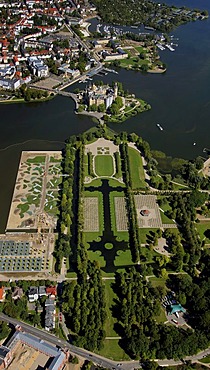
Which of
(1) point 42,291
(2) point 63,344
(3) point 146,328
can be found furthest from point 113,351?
(1) point 42,291

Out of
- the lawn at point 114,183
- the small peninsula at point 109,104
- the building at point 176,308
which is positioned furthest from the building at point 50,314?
the small peninsula at point 109,104

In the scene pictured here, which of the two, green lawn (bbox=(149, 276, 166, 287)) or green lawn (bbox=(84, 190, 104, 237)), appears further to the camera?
green lawn (bbox=(84, 190, 104, 237))

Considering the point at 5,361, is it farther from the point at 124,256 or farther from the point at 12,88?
the point at 12,88

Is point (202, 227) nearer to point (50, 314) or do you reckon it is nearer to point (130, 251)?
point (130, 251)

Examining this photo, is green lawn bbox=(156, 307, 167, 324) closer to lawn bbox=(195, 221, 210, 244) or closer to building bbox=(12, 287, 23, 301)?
lawn bbox=(195, 221, 210, 244)

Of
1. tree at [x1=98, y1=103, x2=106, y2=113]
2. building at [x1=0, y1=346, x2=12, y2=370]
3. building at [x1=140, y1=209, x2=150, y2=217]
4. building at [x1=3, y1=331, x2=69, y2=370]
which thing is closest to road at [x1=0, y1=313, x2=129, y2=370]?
building at [x1=3, y1=331, x2=69, y2=370]

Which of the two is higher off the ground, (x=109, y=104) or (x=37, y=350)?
(x=109, y=104)
